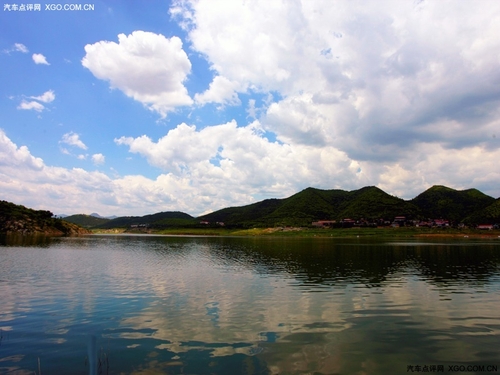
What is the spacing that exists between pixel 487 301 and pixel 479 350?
60.3 ft

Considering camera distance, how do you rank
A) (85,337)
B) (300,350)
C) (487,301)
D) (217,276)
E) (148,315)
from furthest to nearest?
(217,276), (487,301), (148,315), (85,337), (300,350)

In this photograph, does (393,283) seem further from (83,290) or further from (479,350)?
(83,290)

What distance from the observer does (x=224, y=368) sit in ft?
57.9

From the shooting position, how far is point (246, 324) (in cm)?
2605

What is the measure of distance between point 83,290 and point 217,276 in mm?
20453

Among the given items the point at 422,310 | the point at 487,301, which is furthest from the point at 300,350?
the point at 487,301

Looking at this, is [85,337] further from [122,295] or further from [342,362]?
[342,362]

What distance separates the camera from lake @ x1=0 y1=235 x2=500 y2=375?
60.5 feet

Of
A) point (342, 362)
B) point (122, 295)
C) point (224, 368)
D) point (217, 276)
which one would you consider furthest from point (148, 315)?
point (217, 276)

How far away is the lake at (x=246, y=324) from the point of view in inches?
726

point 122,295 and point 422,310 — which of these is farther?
point 122,295

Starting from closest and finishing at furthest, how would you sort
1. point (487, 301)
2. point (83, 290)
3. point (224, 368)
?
point (224, 368)
point (487, 301)
point (83, 290)

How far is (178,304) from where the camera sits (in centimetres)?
3312

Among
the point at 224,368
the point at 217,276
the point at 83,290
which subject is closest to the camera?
the point at 224,368
